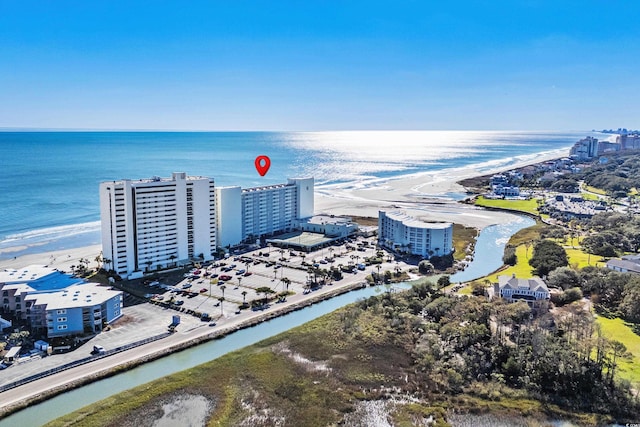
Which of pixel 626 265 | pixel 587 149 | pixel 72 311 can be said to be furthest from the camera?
pixel 587 149

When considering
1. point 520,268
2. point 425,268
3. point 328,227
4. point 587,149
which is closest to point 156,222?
point 328,227

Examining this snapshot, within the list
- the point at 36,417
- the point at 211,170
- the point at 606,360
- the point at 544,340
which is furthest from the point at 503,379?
the point at 211,170

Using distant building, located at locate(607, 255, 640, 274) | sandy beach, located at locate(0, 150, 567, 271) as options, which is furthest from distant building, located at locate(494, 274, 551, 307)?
sandy beach, located at locate(0, 150, 567, 271)

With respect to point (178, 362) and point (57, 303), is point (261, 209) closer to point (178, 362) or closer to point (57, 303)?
point (57, 303)

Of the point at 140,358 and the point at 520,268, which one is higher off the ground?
the point at 520,268

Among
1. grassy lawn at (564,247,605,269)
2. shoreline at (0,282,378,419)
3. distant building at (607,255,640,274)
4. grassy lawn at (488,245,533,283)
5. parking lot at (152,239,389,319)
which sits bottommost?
shoreline at (0,282,378,419)

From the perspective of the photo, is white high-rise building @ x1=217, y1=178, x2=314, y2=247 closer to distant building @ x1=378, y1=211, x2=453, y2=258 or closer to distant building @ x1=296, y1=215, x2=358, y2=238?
distant building @ x1=296, y1=215, x2=358, y2=238
